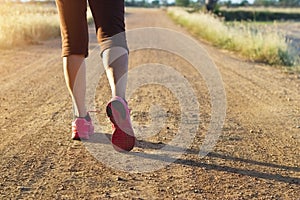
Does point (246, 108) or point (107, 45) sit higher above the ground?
point (107, 45)

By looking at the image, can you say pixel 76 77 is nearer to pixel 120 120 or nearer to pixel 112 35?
pixel 112 35

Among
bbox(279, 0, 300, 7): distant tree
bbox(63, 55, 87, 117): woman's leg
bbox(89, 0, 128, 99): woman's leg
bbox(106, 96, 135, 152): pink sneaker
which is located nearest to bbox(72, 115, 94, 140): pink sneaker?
bbox(63, 55, 87, 117): woman's leg

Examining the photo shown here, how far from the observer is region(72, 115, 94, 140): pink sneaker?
3645 millimetres

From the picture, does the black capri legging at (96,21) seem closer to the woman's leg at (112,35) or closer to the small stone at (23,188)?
the woman's leg at (112,35)

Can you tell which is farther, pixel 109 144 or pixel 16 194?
pixel 109 144

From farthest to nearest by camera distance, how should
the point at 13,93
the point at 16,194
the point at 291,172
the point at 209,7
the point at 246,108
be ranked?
the point at 209,7, the point at 13,93, the point at 246,108, the point at 291,172, the point at 16,194

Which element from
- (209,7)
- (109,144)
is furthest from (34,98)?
(209,7)

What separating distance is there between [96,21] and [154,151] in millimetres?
982

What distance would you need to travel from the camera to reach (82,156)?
3.27 m

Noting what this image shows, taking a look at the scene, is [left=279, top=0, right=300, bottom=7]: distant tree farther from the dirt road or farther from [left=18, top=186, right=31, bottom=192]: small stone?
[left=18, top=186, right=31, bottom=192]: small stone

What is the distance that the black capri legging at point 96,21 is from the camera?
3.44 m

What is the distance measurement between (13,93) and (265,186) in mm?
3477

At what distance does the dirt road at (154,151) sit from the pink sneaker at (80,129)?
6 centimetres

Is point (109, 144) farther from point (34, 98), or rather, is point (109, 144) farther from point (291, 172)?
point (34, 98)
